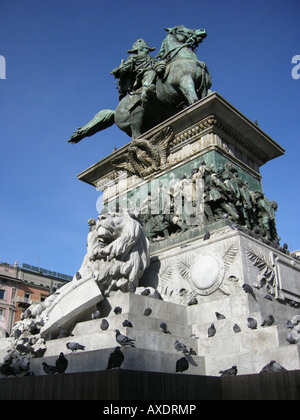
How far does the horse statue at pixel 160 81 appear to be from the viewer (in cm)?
1393

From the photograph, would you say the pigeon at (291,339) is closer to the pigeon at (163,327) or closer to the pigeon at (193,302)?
the pigeon at (163,327)

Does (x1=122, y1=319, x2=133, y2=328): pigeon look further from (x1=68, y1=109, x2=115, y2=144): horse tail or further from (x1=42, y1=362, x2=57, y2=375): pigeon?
(x1=68, y1=109, x2=115, y2=144): horse tail

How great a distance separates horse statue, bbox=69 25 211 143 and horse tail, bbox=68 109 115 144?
527 millimetres

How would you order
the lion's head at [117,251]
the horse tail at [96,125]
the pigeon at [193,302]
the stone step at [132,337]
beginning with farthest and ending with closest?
1. the horse tail at [96,125]
2. the pigeon at [193,302]
3. the lion's head at [117,251]
4. the stone step at [132,337]

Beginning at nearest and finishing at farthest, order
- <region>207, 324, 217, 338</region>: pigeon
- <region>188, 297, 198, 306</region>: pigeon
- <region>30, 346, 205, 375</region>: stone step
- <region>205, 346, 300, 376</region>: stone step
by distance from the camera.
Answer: <region>30, 346, 205, 375</region>: stone step → <region>205, 346, 300, 376</region>: stone step → <region>207, 324, 217, 338</region>: pigeon → <region>188, 297, 198, 306</region>: pigeon

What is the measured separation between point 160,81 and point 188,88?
59.3 inches

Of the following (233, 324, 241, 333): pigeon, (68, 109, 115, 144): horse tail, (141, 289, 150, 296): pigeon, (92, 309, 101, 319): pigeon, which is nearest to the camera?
(233, 324, 241, 333): pigeon

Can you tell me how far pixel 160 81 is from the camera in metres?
14.6

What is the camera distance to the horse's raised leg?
1325 centimetres

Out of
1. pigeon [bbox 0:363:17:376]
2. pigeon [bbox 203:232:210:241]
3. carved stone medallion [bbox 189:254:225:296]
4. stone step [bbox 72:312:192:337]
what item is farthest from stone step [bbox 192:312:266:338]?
pigeon [bbox 0:363:17:376]

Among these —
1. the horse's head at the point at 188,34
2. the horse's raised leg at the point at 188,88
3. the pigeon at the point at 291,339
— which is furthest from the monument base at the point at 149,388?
the horse's head at the point at 188,34

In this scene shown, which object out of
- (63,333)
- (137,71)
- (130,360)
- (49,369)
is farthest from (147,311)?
(137,71)

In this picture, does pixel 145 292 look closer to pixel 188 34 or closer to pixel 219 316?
pixel 219 316

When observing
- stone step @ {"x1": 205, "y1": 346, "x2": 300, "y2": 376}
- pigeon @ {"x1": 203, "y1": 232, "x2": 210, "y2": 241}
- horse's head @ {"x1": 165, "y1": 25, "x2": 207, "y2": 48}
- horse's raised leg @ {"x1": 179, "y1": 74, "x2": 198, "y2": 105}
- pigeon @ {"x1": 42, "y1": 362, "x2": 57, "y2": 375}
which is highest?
horse's head @ {"x1": 165, "y1": 25, "x2": 207, "y2": 48}
